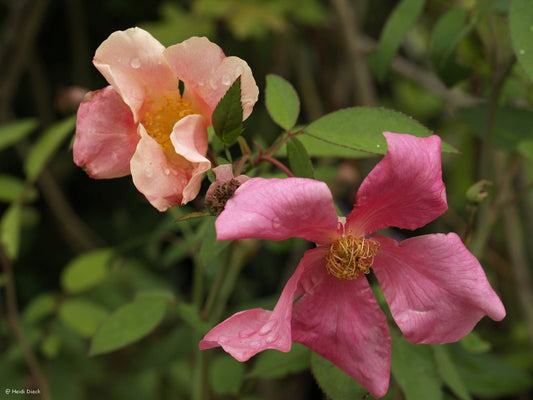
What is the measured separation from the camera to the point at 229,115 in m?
0.57

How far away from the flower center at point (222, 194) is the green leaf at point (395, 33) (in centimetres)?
43

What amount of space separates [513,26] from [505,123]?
317 millimetres

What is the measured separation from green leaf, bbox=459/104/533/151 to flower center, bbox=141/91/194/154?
520mm

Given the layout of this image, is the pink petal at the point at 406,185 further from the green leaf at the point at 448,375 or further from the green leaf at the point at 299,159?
the green leaf at the point at 448,375

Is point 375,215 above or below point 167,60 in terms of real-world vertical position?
below

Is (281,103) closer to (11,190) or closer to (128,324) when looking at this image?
(128,324)

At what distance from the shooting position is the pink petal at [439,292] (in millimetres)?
526

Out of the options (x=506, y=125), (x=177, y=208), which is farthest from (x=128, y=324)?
(x=506, y=125)

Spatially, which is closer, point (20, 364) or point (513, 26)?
point (513, 26)

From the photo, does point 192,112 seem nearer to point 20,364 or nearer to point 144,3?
point 20,364

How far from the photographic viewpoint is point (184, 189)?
1.76 ft

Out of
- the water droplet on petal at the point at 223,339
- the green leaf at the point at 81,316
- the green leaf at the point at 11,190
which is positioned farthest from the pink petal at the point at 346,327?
the green leaf at the point at 11,190

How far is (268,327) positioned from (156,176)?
18 centimetres

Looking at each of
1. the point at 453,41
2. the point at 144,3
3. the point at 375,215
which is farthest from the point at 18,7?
the point at 375,215
